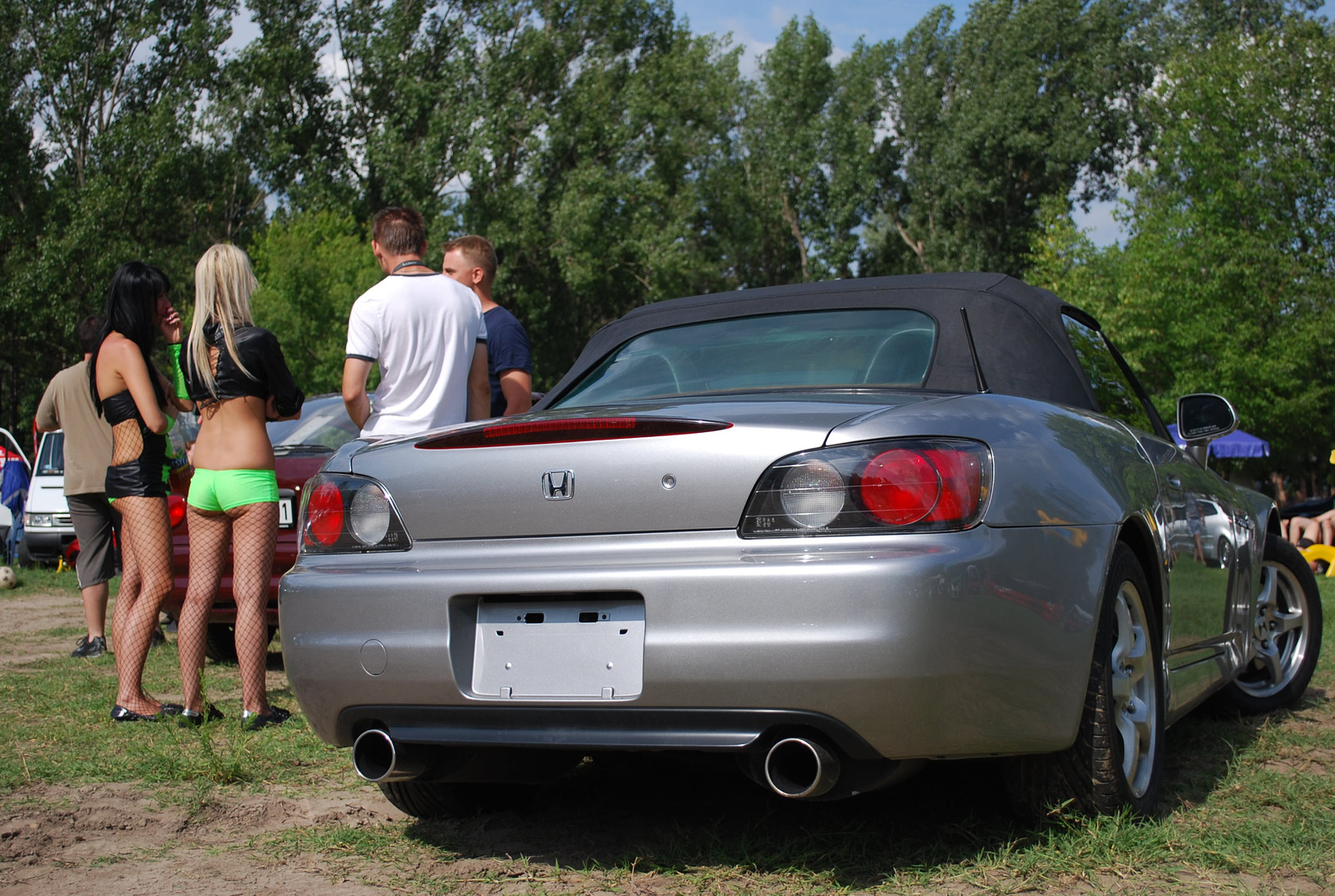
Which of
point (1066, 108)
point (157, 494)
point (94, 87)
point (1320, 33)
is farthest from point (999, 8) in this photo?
point (157, 494)

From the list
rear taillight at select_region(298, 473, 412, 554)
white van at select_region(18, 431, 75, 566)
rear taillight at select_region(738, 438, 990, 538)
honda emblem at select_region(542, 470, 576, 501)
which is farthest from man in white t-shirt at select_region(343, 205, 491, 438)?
white van at select_region(18, 431, 75, 566)

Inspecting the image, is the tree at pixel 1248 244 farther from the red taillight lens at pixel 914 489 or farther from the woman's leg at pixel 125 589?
the red taillight lens at pixel 914 489

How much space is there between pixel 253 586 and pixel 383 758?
7.11 ft

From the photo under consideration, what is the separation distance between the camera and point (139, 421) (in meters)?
5.12

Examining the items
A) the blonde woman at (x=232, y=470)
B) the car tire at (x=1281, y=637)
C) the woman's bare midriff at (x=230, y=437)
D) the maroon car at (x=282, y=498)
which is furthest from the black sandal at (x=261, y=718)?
the car tire at (x=1281, y=637)

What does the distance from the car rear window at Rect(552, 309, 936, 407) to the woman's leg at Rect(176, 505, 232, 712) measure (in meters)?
1.87

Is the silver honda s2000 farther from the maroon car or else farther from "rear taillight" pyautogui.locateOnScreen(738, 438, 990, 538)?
the maroon car

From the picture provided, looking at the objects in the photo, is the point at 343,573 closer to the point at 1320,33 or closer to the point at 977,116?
the point at 1320,33

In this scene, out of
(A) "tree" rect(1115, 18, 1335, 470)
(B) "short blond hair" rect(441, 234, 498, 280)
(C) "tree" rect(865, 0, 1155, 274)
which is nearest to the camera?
(B) "short blond hair" rect(441, 234, 498, 280)

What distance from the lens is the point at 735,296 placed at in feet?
12.7

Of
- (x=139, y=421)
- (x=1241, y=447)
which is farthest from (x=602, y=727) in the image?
(x=1241, y=447)

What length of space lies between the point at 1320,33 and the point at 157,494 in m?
33.5

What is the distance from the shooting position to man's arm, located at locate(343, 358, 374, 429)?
14.6ft

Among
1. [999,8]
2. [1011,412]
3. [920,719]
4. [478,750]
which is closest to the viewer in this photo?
[920,719]
